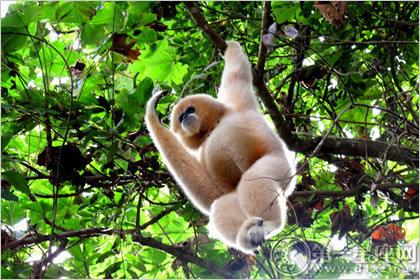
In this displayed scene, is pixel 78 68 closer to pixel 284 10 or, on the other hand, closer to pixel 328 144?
pixel 284 10

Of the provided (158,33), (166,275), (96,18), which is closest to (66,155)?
(96,18)

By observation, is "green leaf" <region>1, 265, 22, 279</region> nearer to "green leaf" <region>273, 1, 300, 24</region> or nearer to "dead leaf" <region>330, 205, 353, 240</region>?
"green leaf" <region>273, 1, 300, 24</region>

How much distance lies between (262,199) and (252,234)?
0.26 meters

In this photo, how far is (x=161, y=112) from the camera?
498 centimetres

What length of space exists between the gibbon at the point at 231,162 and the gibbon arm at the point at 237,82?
0.01 meters

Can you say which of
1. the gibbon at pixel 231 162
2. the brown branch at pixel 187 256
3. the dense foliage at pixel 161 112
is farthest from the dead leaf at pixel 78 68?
the brown branch at pixel 187 256

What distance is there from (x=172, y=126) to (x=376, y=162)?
294 centimetres

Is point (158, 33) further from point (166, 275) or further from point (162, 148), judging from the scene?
point (166, 275)

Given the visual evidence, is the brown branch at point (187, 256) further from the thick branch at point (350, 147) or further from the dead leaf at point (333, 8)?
the dead leaf at point (333, 8)

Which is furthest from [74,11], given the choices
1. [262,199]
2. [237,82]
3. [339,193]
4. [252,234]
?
[339,193]

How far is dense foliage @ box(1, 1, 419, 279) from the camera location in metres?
3.96

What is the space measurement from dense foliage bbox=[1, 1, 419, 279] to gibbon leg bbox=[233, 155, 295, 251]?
2.14 feet

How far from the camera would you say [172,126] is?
3725 millimetres

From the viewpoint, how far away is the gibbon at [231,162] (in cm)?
305
